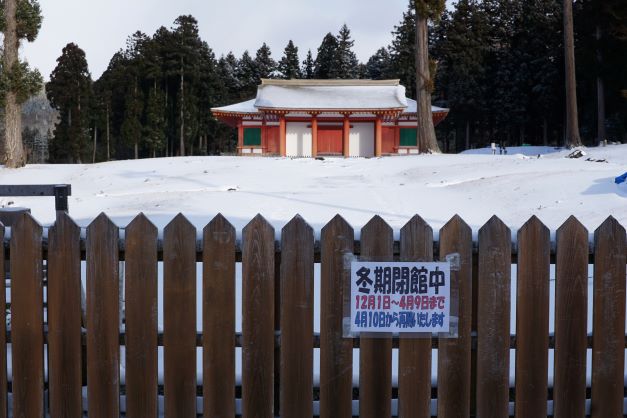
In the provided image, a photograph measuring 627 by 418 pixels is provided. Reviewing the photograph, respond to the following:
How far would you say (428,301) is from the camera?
3.20 metres

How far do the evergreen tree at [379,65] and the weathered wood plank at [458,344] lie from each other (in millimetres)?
53657

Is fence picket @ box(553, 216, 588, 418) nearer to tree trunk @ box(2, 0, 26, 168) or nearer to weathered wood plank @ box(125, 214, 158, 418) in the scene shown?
weathered wood plank @ box(125, 214, 158, 418)

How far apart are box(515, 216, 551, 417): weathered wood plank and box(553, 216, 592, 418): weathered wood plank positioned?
2.8 inches

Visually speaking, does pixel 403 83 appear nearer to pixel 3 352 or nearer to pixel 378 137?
pixel 378 137

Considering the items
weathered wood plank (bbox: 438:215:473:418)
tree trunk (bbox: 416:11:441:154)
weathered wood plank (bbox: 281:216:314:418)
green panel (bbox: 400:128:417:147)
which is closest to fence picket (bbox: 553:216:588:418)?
weathered wood plank (bbox: 438:215:473:418)

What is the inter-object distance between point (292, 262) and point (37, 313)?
4.39 feet

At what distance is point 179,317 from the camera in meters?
3.20

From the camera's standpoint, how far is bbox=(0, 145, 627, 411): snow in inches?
424

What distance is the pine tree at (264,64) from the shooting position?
60875 mm

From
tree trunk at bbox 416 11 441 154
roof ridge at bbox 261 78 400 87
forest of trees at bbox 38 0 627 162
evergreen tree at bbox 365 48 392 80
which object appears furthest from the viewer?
evergreen tree at bbox 365 48 392 80

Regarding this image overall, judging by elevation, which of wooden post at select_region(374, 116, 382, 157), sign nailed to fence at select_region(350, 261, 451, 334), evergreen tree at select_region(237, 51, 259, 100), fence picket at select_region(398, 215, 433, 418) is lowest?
fence picket at select_region(398, 215, 433, 418)

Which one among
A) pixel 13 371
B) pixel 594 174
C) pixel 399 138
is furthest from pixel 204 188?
pixel 399 138

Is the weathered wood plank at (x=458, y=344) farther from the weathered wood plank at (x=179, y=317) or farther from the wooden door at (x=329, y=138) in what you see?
the wooden door at (x=329, y=138)

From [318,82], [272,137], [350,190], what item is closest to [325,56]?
[318,82]
